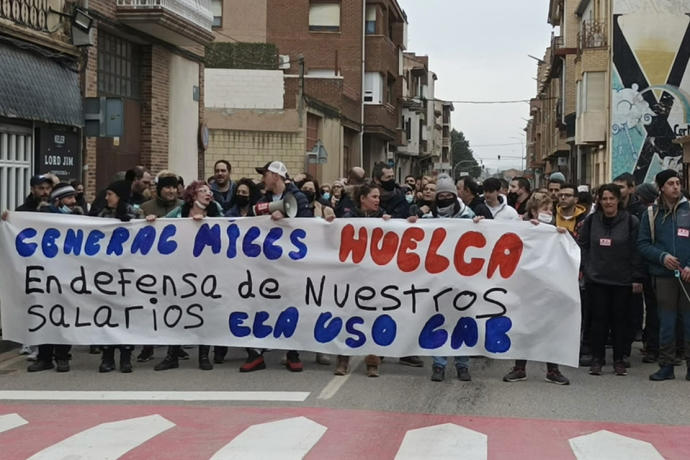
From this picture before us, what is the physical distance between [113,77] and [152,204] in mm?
9772

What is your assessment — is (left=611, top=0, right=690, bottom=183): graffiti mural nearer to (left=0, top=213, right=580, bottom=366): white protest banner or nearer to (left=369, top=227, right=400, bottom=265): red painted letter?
(left=0, top=213, right=580, bottom=366): white protest banner

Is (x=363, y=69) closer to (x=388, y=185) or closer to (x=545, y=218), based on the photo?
(x=388, y=185)

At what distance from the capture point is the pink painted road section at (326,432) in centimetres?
672

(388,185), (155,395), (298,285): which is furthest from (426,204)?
(155,395)

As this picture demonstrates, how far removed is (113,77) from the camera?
779 inches

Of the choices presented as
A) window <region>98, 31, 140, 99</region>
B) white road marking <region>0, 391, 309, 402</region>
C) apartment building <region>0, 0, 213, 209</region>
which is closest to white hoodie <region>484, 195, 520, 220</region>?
white road marking <region>0, 391, 309, 402</region>

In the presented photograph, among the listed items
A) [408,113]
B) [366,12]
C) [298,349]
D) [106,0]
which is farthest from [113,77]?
[408,113]

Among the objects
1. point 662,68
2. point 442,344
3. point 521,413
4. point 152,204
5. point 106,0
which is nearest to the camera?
point 521,413

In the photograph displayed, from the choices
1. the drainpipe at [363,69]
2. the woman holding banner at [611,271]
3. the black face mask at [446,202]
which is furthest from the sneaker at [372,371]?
the drainpipe at [363,69]

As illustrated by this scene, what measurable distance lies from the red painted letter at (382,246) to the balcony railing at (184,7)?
11052 millimetres

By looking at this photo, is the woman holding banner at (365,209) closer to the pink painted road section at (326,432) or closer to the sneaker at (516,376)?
the sneaker at (516,376)

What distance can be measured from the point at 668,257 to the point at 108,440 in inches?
214

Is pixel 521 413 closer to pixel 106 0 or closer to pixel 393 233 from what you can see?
pixel 393 233

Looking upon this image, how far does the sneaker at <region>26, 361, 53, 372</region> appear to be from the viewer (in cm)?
995
